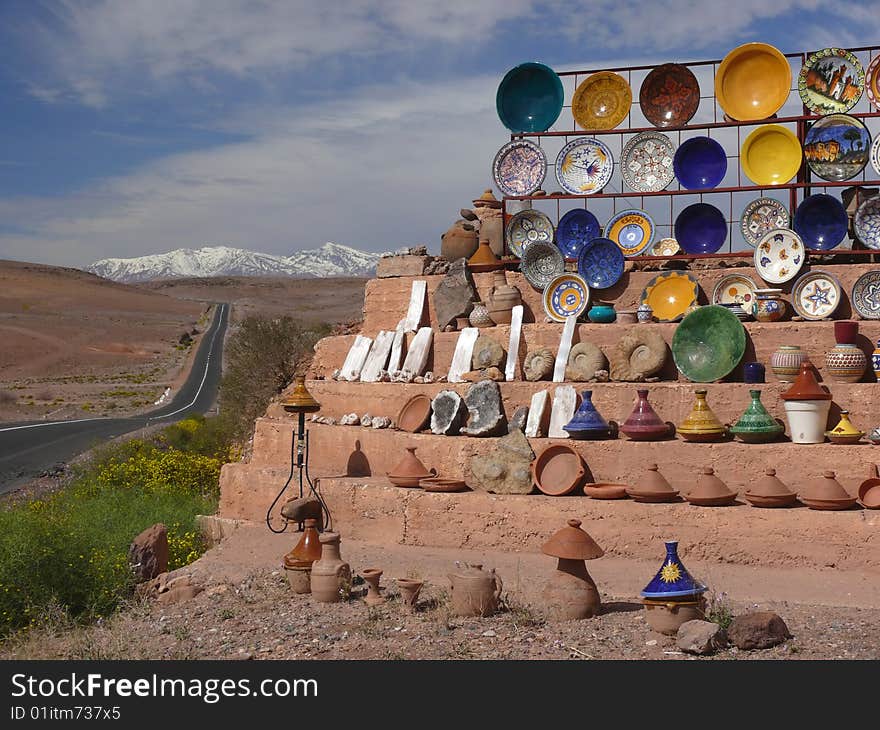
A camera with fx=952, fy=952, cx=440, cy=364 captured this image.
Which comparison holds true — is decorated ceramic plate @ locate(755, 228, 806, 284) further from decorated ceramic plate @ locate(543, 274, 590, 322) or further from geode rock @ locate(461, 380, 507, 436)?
geode rock @ locate(461, 380, 507, 436)

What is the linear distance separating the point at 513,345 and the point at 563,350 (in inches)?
23.5

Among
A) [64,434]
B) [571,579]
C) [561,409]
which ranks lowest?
[64,434]

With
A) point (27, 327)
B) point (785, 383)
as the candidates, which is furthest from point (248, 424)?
point (27, 327)

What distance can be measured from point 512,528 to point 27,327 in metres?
61.5

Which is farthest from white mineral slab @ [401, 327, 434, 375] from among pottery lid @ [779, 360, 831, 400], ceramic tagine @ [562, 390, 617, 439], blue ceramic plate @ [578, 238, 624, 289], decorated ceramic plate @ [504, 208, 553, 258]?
pottery lid @ [779, 360, 831, 400]

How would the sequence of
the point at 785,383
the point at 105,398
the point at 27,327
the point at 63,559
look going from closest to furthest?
the point at 63,559 → the point at 785,383 → the point at 105,398 → the point at 27,327

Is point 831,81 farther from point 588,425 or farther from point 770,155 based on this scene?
point 588,425

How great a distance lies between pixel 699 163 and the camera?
10984 mm

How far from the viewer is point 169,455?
1351 cm

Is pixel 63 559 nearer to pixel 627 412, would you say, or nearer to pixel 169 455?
pixel 627 412

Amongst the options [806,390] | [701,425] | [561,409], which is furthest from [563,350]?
[806,390]

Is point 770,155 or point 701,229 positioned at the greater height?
point 770,155

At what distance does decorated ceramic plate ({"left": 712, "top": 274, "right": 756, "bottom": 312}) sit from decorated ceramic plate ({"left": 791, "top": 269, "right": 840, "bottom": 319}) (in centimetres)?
47

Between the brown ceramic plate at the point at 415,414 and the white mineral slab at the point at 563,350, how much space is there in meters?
1.33
